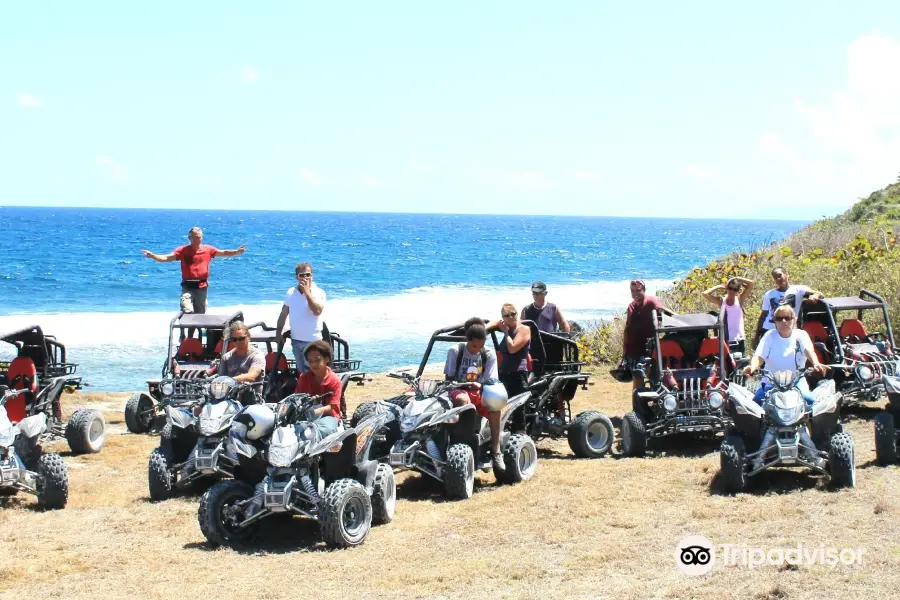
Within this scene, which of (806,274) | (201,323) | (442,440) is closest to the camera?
(442,440)

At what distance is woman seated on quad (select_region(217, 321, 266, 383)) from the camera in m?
10.8

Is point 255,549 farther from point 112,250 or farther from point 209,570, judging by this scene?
point 112,250

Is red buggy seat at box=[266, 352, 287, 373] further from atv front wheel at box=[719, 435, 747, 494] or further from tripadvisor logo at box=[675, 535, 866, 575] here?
tripadvisor logo at box=[675, 535, 866, 575]

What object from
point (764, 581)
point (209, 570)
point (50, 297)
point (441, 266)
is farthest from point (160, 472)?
point (441, 266)

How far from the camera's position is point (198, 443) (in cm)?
968

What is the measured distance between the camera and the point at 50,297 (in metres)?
41.5

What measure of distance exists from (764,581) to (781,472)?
3289 mm

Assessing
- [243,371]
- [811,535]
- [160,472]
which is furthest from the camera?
[243,371]

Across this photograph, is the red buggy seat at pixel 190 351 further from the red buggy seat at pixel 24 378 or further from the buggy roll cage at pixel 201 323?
the red buggy seat at pixel 24 378

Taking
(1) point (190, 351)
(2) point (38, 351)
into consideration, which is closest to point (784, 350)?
(1) point (190, 351)

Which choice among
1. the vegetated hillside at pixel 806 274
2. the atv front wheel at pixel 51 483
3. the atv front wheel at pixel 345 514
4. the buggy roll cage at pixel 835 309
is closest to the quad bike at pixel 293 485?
the atv front wheel at pixel 345 514

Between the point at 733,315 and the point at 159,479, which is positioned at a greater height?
the point at 733,315

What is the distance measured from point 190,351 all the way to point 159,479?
356 cm

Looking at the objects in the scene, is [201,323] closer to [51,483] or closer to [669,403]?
[51,483]
